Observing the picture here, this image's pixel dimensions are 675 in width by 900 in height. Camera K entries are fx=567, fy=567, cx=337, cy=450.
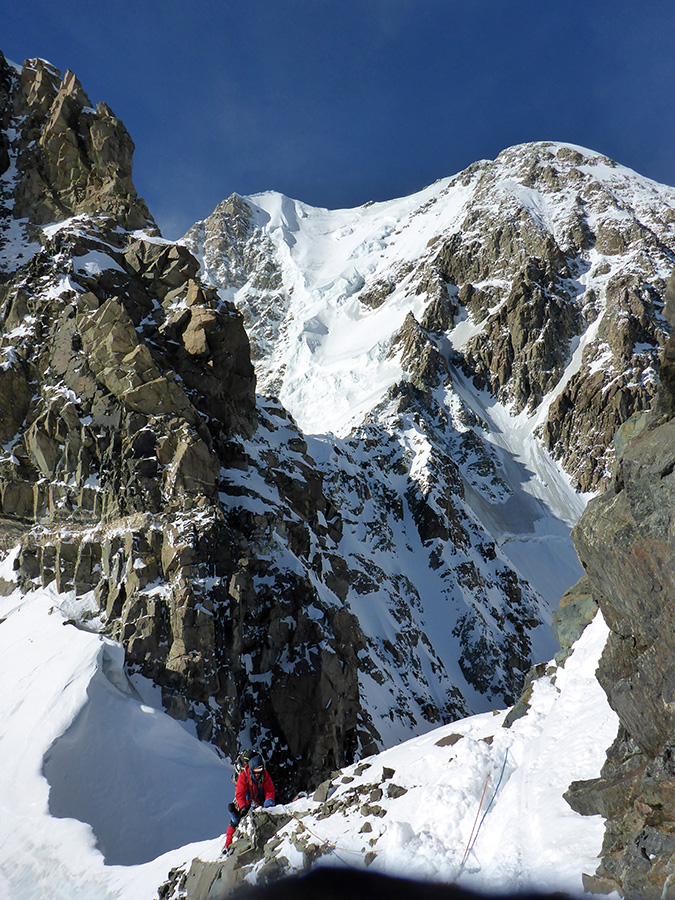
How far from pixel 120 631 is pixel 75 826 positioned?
986 cm

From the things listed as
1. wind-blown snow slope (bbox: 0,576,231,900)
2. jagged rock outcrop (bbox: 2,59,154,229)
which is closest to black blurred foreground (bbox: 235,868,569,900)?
wind-blown snow slope (bbox: 0,576,231,900)

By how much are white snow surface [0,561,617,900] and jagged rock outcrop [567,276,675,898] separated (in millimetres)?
614

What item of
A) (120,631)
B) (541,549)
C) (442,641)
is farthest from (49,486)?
(541,549)

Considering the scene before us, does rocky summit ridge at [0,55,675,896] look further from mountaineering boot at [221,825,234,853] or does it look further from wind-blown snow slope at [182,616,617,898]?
mountaineering boot at [221,825,234,853]

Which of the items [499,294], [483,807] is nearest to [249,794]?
[483,807]

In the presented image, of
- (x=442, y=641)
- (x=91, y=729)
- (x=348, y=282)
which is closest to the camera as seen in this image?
(x=91, y=729)

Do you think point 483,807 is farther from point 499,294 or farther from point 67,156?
point 499,294

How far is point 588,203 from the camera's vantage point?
128 metres

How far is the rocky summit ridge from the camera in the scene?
8.05 m

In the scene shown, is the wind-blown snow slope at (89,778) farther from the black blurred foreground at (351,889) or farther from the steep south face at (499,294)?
the steep south face at (499,294)

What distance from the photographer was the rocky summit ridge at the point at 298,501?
8.05 metres

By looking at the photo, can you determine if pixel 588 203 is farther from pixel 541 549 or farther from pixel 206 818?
pixel 206 818

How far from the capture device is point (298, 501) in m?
36.8

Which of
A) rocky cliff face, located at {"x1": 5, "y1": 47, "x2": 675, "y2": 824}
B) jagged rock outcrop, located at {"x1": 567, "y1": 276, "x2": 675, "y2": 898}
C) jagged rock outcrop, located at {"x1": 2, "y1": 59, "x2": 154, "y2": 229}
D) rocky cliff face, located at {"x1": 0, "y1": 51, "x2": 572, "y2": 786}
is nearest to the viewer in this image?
jagged rock outcrop, located at {"x1": 567, "y1": 276, "x2": 675, "y2": 898}
